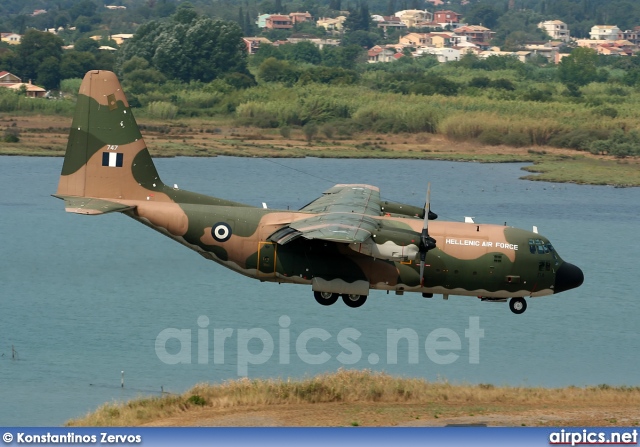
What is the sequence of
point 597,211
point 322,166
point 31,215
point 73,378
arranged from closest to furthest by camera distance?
point 73,378, point 31,215, point 597,211, point 322,166

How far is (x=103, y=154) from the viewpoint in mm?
59312

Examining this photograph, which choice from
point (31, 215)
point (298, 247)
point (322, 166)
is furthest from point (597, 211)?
point (298, 247)

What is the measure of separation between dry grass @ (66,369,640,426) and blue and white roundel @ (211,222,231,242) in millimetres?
7075

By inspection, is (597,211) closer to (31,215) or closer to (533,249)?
(31,215)

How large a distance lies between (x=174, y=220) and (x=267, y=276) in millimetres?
5173

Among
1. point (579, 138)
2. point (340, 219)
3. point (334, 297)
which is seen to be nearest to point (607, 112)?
point (579, 138)

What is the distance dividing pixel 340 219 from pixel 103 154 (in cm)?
1335

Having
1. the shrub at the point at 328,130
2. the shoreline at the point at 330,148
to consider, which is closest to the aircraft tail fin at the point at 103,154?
the shoreline at the point at 330,148

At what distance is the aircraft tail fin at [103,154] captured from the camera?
193ft

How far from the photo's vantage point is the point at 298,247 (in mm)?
55156

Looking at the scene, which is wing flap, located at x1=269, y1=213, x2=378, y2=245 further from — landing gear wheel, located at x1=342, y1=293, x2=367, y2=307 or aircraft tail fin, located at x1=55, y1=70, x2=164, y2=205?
aircraft tail fin, located at x1=55, y1=70, x2=164, y2=205

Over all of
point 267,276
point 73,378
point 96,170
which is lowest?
point 73,378

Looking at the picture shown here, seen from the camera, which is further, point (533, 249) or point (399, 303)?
point (399, 303)

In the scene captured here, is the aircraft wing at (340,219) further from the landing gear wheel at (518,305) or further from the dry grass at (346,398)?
the landing gear wheel at (518,305)
